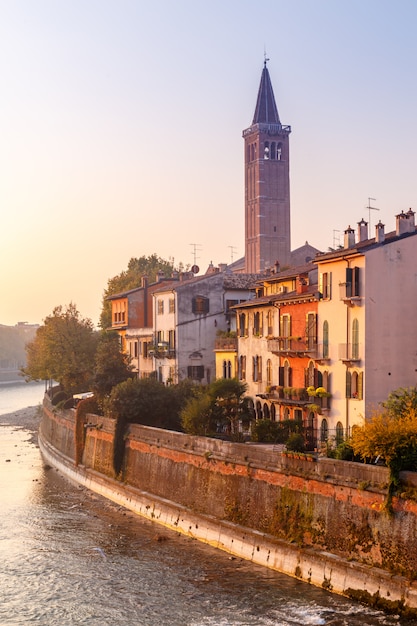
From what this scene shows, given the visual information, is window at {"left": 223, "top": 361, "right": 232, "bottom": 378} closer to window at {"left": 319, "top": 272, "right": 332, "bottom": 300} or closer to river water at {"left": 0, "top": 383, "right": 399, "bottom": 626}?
river water at {"left": 0, "top": 383, "right": 399, "bottom": 626}

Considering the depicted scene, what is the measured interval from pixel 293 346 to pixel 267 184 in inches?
3250

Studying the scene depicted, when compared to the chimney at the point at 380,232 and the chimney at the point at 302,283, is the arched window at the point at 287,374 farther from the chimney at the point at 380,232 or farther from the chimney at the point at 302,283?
the chimney at the point at 380,232

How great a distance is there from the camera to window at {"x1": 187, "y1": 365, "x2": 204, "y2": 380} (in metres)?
61.4

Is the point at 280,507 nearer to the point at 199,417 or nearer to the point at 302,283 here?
the point at 199,417

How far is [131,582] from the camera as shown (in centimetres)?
3094

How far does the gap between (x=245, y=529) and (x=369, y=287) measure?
11307 millimetres

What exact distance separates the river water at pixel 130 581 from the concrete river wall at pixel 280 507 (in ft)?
2.20

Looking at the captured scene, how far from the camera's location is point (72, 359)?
255 ft

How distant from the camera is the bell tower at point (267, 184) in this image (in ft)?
404

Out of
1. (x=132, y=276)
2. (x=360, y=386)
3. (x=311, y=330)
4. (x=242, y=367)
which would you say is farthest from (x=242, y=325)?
(x=132, y=276)

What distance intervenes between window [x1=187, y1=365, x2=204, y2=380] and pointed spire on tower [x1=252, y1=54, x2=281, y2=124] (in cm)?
6852

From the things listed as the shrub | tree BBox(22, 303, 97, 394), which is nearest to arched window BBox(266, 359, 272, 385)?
the shrub

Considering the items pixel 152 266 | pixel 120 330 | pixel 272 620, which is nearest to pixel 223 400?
pixel 272 620

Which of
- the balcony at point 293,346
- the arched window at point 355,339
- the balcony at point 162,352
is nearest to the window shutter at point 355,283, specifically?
the arched window at point 355,339
